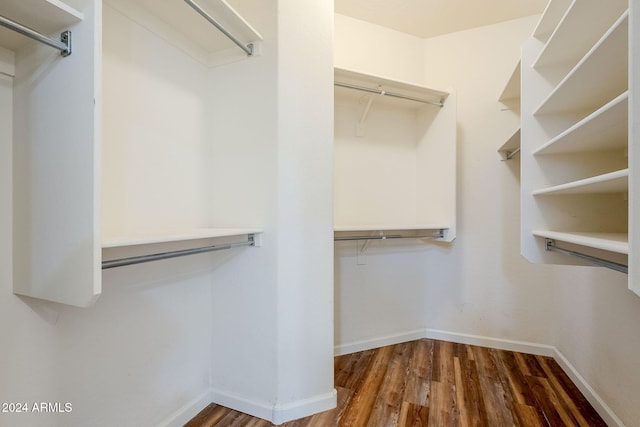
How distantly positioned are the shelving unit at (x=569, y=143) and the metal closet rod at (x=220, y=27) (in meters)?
1.37

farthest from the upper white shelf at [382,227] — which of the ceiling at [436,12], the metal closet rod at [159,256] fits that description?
the ceiling at [436,12]

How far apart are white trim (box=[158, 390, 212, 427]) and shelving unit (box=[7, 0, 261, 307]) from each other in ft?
2.72

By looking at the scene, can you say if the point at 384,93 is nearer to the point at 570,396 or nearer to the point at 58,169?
the point at 58,169

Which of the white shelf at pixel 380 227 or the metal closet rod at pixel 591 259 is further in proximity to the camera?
the white shelf at pixel 380 227

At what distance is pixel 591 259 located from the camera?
3.63ft

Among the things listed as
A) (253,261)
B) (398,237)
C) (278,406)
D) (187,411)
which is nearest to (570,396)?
(398,237)

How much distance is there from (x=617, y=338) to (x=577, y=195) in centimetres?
79

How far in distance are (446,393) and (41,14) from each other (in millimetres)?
2415

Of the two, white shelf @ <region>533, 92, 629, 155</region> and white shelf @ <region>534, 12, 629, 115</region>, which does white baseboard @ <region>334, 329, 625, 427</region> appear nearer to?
white shelf @ <region>533, 92, 629, 155</region>

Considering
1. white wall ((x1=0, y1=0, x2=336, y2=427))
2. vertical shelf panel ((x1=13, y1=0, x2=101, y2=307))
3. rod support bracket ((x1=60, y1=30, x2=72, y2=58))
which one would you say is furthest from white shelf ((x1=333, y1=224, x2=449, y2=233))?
rod support bracket ((x1=60, y1=30, x2=72, y2=58))

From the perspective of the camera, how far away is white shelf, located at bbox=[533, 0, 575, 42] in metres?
1.30

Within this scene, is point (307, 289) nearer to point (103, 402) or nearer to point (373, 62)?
point (103, 402)

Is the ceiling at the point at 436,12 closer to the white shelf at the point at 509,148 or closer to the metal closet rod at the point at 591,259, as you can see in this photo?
the white shelf at the point at 509,148

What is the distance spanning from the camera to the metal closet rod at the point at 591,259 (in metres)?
0.96
